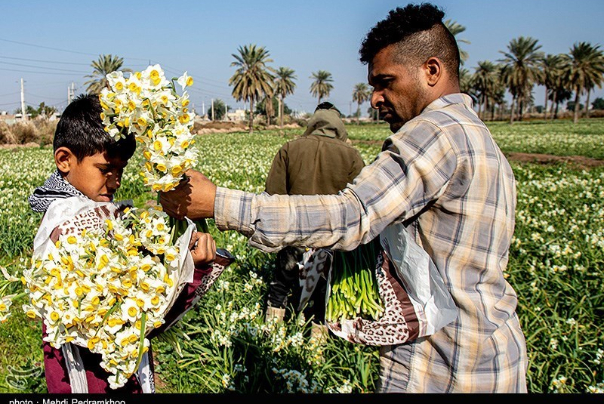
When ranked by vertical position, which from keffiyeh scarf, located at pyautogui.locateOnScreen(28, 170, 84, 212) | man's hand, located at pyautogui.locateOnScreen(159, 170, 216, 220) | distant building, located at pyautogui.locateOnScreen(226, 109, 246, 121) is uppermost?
distant building, located at pyautogui.locateOnScreen(226, 109, 246, 121)

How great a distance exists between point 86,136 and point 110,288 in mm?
885

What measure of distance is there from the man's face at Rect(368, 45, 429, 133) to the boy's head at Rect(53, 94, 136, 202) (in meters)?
1.15

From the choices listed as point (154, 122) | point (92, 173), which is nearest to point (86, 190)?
point (92, 173)

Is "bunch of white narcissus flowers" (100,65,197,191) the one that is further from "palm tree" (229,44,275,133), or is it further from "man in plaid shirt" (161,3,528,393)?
"palm tree" (229,44,275,133)

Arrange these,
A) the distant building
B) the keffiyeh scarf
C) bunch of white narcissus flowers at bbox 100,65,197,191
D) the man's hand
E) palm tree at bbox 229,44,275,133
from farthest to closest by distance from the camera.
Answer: the distant building, palm tree at bbox 229,44,275,133, the keffiyeh scarf, the man's hand, bunch of white narcissus flowers at bbox 100,65,197,191

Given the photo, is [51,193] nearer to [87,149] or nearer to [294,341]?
[87,149]

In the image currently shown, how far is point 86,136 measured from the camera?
2.15m

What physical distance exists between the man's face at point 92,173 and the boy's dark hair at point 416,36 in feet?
4.46

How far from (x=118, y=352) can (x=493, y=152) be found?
154 cm

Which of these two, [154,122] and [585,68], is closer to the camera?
[154,122]

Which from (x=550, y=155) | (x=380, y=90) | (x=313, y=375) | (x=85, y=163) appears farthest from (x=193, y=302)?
(x=550, y=155)

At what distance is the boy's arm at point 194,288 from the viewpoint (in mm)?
1957

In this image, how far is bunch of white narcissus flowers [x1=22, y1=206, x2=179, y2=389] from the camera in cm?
159

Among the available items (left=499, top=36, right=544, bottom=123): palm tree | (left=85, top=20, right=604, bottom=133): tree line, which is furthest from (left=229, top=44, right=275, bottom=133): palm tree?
(left=499, top=36, right=544, bottom=123): palm tree
